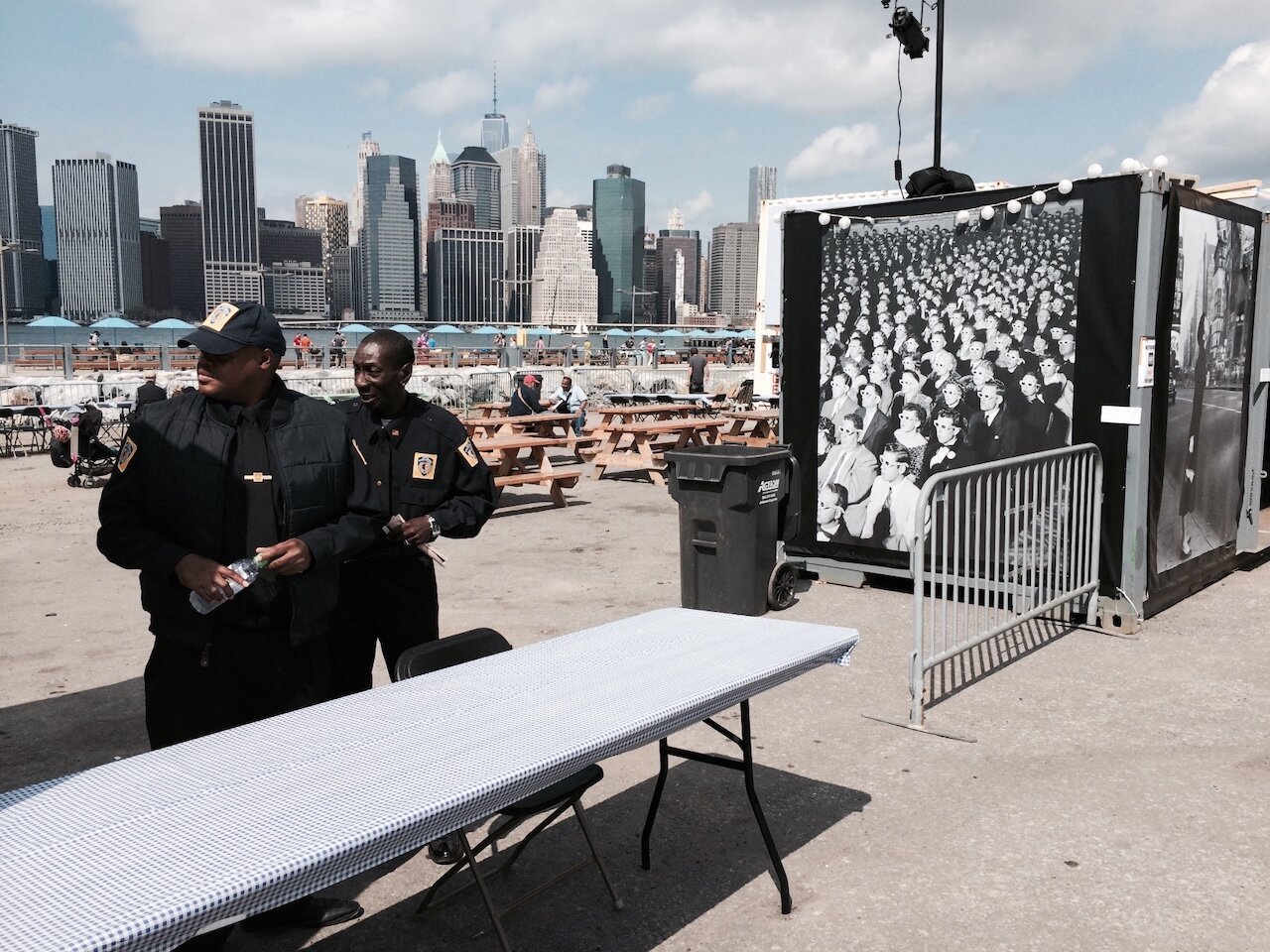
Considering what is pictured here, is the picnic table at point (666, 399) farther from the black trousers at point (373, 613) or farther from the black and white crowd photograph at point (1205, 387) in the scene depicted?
the black trousers at point (373, 613)

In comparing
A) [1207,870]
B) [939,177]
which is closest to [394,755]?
[1207,870]

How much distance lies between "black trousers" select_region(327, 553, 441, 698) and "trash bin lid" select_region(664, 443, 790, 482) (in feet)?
11.7

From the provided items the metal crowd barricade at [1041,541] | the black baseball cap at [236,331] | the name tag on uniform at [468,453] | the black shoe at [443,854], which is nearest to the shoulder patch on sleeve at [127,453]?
the black baseball cap at [236,331]

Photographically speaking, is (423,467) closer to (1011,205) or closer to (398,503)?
(398,503)

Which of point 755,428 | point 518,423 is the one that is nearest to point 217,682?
point 518,423

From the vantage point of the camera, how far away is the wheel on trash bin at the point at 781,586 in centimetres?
790

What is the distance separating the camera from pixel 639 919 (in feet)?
12.0

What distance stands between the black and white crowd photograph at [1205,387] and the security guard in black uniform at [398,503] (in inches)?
208

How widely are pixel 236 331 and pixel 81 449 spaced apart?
1263 cm

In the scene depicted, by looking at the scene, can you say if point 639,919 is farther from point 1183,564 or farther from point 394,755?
point 1183,564

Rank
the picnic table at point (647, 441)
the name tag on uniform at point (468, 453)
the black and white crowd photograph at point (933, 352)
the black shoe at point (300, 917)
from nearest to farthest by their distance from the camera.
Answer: the black shoe at point (300, 917)
the name tag on uniform at point (468, 453)
the black and white crowd photograph at point (933, 352)
the picnic table at point (647, 441)

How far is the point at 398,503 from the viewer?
4.42 metres

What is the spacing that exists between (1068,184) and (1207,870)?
4.73 meters

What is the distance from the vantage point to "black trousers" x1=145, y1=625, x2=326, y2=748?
10.9 feet
